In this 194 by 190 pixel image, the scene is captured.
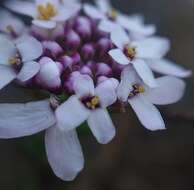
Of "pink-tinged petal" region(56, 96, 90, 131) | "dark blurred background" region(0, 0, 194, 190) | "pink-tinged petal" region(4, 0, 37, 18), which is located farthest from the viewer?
"dark blurred background" region(0, 0, 194, 190)

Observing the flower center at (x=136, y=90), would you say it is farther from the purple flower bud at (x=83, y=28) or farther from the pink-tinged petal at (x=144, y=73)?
the purple flower bud at (x=83, y=28)

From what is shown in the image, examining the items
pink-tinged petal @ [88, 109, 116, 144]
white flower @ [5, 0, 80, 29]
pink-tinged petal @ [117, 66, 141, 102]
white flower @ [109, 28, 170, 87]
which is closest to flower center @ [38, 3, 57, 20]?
white flower @ [5, 0, 80, 29]

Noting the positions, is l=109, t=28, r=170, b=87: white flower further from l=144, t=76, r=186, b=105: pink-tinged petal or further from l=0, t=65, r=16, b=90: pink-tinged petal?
l=0, t=65, r=16, b=90: pink-tinged petal

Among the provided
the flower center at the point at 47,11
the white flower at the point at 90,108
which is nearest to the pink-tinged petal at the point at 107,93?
the white flower at the point at 90,108

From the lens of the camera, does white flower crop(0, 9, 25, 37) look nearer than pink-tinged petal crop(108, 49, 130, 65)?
No

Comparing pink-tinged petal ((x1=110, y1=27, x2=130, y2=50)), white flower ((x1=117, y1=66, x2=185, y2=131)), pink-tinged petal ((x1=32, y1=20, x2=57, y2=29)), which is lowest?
white flower ((x1=117, y1=66, x2=185, y2=131))

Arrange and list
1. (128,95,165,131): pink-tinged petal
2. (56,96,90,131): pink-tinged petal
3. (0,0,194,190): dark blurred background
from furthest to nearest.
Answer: (0,0,194,190): dark blurred background → (128,95,165,131): pink-tinged petal → (56,96,90,131): pink-tinged petal
